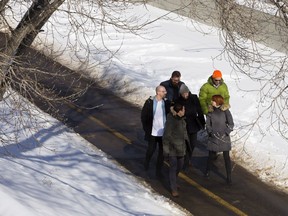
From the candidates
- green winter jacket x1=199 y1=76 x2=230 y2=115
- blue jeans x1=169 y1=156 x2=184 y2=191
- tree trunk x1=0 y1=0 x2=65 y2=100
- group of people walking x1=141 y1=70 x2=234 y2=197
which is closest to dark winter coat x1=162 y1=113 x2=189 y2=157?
group of people walking x1=141 y1=70 x2=234 y2=197

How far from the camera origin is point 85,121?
1516cm

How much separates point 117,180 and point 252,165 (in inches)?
119

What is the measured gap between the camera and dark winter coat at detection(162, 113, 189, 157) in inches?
434

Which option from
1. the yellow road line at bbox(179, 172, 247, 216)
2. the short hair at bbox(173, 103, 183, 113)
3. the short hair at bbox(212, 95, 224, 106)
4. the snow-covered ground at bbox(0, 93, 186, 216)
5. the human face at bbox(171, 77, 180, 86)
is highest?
the human face at bbox(171, 77, 180, 86)

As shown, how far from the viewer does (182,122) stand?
36.2 feet

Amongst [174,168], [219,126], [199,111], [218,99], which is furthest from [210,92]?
[174,168]

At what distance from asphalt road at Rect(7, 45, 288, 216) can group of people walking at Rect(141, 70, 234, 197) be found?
264 mm

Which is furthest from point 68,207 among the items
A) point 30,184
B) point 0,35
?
point 0,35

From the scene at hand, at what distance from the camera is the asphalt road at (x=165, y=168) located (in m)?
11.2

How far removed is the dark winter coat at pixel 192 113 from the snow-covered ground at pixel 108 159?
2.43ft

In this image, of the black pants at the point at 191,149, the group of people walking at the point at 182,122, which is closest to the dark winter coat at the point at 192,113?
the group of people walking at the point at 182,122

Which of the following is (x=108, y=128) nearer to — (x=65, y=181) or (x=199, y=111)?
(x=199, y=111)

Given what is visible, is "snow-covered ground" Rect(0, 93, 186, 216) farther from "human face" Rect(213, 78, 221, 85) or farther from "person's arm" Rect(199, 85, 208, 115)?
"human face" Rect(213, 78, 221, 85)

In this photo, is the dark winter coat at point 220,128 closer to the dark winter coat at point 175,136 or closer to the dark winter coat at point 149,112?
the dark winter coat at point 175,136
